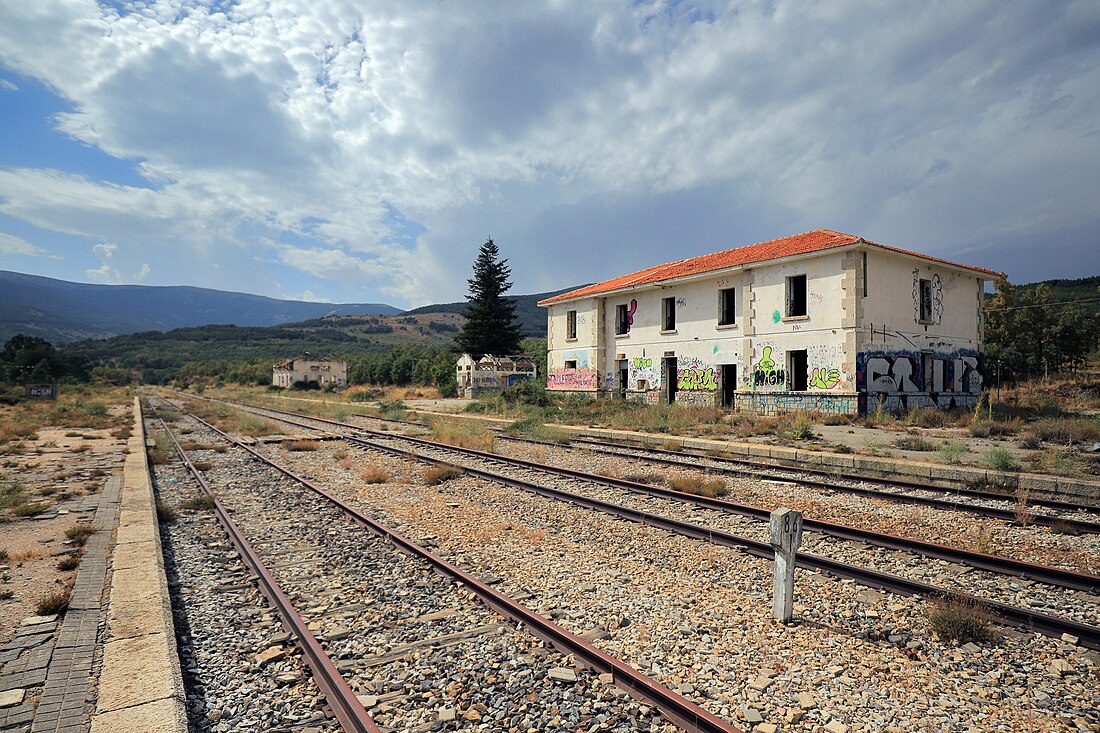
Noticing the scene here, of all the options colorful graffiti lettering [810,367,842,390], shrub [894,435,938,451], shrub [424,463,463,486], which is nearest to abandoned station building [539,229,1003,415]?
colorful graffiti lettering [810,367,842,390]

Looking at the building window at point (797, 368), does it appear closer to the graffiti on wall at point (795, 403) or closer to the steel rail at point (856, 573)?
the graffiti on wall at point (795, 403)

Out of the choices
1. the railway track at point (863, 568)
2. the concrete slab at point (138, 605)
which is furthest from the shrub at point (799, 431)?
the concrete slab at point (138, 605)

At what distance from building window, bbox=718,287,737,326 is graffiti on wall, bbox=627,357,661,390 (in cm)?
414

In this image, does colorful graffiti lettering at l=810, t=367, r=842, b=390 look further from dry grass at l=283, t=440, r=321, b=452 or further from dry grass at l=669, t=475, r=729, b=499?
dry grass at l=283, t=440, r=321, b=452

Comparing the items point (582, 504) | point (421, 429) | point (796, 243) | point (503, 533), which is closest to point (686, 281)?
point (796, 243)

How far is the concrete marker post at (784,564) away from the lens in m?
4.64

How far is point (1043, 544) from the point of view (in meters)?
6.69

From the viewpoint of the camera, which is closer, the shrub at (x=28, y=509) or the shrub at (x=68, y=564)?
the shrub at (x=68, y=564)

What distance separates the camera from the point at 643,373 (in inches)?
1109

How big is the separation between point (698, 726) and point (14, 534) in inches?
352

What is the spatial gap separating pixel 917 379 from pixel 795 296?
5.34m

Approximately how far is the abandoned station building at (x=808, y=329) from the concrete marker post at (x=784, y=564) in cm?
1719

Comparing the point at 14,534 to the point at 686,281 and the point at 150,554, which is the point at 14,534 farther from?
the point at 686,281

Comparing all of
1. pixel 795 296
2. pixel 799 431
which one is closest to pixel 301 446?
pixel 799 431
